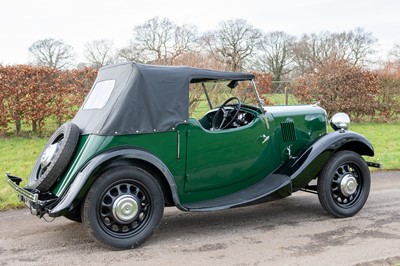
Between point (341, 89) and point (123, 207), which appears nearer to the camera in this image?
point (123, 207)

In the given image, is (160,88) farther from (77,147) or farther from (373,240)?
(373,240)

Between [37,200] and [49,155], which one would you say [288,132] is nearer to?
[49,155]

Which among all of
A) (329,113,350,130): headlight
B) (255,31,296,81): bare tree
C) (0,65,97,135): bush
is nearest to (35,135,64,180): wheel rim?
(329,113,350,130): headlight

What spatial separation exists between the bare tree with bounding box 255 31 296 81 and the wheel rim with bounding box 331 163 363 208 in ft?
106

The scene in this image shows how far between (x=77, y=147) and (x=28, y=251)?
112cm

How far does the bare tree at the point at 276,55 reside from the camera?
38.8 meters

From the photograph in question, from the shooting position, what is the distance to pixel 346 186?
5.34m

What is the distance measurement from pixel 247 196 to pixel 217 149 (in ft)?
2.07

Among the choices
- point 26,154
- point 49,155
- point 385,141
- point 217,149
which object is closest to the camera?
point 49,155

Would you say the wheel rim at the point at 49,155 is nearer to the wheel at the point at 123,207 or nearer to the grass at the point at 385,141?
the wheel at the point at 123,207

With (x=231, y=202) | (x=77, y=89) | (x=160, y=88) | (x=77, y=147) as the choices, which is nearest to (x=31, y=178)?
(x=77, y=147)

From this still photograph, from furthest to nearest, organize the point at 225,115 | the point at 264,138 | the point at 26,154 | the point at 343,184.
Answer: the point at 26,154 → the point at 225,115 → the point at 343,184 → the point at 264,138

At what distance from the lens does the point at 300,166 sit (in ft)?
17.1

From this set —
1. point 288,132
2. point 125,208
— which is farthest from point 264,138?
point 125,208
